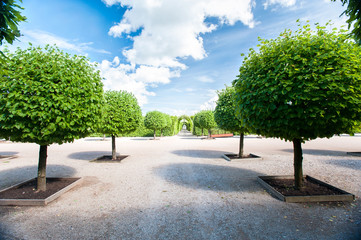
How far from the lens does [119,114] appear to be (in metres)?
8.97

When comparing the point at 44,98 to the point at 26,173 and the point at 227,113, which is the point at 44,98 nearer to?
the point at 26,173

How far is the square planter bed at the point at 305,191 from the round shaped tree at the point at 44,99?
5532 millimetres

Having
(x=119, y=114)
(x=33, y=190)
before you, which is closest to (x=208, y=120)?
(x=119, y=114)

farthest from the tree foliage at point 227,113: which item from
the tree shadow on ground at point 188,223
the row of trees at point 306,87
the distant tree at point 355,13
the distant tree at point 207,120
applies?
the distant tree at point 207,120

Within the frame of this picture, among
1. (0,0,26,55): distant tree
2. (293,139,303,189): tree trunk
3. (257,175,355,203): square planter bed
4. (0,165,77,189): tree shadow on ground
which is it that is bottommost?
(0,165,77,189): tree shadow on ground

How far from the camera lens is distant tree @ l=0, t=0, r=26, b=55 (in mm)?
2740

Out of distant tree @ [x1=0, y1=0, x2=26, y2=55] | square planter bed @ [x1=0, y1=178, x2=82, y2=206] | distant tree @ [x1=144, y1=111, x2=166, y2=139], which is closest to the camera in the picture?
distant tree @ [x1=0, y1=0, x2=26, y2=55]

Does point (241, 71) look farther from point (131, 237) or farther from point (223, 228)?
point (131, 237)

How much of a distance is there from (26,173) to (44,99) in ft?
17.4

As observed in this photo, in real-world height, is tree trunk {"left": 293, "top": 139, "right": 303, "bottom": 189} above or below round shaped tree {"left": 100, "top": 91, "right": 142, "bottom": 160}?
below

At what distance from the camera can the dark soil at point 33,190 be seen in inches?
183

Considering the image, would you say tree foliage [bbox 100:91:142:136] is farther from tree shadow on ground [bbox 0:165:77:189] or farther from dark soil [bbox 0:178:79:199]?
dark soil [bbox 0:178:79:199]

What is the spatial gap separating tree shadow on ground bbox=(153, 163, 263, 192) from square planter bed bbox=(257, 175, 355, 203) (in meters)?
0.45

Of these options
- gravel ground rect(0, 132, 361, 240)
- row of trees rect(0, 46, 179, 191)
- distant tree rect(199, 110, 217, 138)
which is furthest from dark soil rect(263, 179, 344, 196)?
distant tree rect(199, 110, 217, 138)
